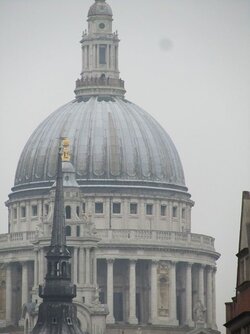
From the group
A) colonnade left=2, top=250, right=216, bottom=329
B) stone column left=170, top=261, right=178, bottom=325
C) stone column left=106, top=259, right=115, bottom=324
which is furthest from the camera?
stone column left=170, top=261, right=178, bottom=325

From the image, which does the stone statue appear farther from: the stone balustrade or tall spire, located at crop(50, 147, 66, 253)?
tall spire, located at crop(50, 147, 66, 253)

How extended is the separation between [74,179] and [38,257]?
7.70 metres

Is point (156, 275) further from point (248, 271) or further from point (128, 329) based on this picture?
point (248, 271)

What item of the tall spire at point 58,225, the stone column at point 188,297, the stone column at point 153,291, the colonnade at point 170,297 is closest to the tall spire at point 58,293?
the tall spire at point 58,225

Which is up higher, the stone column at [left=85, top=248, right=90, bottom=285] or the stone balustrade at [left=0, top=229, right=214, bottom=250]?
the stone balustrade at [left=0, top=229, right=214, bottom=250]

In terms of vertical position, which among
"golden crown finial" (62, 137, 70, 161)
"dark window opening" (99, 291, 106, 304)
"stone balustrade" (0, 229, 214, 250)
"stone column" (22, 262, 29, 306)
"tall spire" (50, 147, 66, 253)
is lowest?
"tall spire" (50, 147, 66, 253)

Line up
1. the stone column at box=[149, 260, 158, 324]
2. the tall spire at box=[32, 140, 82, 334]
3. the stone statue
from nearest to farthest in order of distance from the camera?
the tall spire at box=[32, 140, 82, 334] < the stone statue < the stone column at box=[149, 260, 158, 324]

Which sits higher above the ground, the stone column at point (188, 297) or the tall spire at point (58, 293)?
the stone column at point (188, 297)

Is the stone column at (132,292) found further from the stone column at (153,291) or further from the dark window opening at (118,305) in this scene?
the stone column at (153,291)

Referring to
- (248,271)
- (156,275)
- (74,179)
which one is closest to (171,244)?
(156,275)

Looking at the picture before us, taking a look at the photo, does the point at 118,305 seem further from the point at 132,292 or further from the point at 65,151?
the point at 65,151

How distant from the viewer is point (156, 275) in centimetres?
19750

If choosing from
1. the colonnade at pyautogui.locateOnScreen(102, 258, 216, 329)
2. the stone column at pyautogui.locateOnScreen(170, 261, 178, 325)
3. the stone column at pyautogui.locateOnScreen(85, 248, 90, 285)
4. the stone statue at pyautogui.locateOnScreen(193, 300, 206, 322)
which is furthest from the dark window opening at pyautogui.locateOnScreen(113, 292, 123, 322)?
the stone column at pyautogui.locateOnScreen(85, 248, 90, 285)

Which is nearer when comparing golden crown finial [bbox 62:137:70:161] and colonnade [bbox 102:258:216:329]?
golden crown finial [bbox 62:137:70:161]
